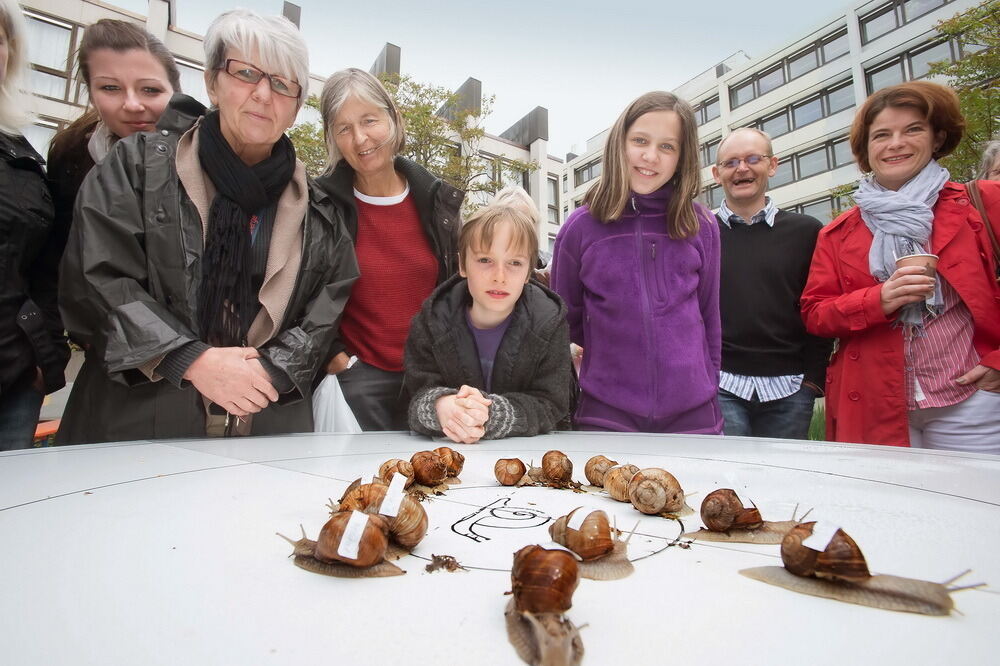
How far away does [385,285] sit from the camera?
1755 millimetres

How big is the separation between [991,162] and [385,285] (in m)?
2.28

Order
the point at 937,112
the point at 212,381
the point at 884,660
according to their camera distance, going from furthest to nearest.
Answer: the point at 937,112 → the point at 212,381 → the point at 884,660

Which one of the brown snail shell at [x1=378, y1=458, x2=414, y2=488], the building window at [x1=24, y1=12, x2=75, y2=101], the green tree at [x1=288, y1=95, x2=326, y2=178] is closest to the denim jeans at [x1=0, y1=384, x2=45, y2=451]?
the brown snail shell at [x1=378, y1=458, x2=414, y2=488]

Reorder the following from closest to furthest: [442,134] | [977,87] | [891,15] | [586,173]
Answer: [977,87] < [442,134] < [891,15] < [586,173]

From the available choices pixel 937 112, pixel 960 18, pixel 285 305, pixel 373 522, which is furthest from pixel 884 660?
pixel 960 18

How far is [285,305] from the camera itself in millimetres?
1427

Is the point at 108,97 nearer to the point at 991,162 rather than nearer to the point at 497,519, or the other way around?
the point at 497,519

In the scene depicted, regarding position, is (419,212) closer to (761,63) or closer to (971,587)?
(971,587)

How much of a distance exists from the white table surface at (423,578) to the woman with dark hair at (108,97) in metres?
0.95

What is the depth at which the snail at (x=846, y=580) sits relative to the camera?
1.60ft

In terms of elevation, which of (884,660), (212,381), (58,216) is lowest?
(884,660)

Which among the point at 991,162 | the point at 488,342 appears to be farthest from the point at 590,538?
the point at 991,162

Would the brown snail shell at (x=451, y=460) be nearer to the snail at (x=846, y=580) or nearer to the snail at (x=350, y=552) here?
the snail at (x=350, y=552)

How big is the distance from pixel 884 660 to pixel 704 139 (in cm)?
1703
